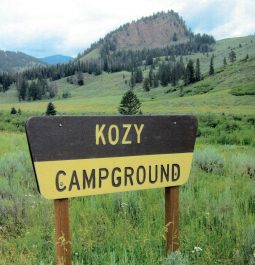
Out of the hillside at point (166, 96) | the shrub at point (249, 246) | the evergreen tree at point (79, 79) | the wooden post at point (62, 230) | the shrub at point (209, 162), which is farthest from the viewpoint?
the evergreen tree at point (79, 79)

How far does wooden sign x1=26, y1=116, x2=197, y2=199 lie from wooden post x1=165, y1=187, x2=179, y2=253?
121 millimetres

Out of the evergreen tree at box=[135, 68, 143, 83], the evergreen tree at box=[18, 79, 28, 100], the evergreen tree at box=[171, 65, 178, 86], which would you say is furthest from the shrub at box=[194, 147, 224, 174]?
the evergreen tree at box=[135, 68, 143, 83]

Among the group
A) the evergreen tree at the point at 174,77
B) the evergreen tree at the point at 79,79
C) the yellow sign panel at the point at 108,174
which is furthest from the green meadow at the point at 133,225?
the evergreen tree at the point at 79,79

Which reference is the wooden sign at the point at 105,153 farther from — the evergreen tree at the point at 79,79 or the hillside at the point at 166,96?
the evergreen tree at the point at 79,79

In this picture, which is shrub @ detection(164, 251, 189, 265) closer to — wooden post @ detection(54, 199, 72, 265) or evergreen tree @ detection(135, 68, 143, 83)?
wooden post @ detection(54, 199, 72, 265)

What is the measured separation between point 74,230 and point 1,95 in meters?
165

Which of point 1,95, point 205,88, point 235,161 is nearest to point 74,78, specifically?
point 1,95

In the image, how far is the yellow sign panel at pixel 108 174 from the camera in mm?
3207

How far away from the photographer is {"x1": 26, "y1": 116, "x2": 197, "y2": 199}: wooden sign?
3.20 meters

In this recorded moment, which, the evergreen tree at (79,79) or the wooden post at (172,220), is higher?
the wooden post at (172,220)

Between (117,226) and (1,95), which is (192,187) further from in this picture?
(1,95)

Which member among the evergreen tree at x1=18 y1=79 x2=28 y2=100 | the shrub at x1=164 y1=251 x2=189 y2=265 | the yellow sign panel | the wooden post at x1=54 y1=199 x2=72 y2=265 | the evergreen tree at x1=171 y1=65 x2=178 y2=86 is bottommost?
the evergreen tree at x1=18 y1=79 x2=28 y2=100

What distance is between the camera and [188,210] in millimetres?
4719

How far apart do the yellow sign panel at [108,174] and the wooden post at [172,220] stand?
0.41 ft
